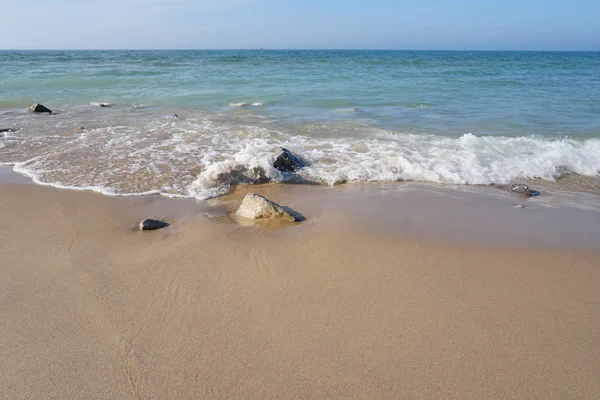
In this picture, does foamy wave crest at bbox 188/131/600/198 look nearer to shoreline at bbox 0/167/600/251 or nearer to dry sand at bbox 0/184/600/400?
shoreline at bbox 0/167/600/251

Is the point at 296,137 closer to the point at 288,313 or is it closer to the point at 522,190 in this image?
the point at 522,190

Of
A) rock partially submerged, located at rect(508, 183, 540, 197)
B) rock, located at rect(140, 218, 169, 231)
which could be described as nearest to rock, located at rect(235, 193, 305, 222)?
rock, located at rect(140, 218, 169, 231)

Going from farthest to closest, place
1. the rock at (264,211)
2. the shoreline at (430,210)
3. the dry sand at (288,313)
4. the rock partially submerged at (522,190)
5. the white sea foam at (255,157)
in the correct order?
1. the white sea foam at (255,157)
2. the rock partially submerged at (522,190)
3. the rock at (264,211)
4. the shoreline at (430,210)
5. the dry sand at (288,313)

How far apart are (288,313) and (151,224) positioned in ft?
6.30

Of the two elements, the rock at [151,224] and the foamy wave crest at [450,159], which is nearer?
the rock at [151,224]

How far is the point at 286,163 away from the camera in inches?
231

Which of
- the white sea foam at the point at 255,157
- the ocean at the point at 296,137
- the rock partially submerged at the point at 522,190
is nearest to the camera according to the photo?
the rock partially submerged at the point at 522,190

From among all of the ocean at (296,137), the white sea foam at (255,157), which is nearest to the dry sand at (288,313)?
A: the white sea foam at (255,157)

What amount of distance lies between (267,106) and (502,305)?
10.4 meters

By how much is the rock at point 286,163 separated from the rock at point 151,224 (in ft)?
6.77

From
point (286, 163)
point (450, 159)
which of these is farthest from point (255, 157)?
point (450, 159)

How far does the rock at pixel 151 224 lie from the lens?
3962mm

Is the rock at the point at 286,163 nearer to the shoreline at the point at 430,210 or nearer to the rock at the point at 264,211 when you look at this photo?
the shoreline at the point at 430,210

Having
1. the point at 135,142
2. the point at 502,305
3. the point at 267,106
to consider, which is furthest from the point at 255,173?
the point at 267,106
